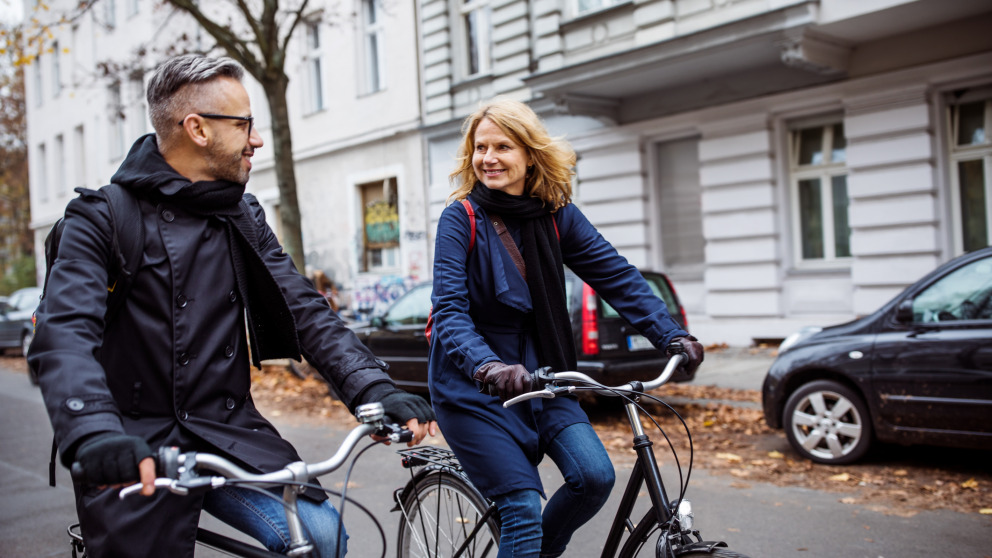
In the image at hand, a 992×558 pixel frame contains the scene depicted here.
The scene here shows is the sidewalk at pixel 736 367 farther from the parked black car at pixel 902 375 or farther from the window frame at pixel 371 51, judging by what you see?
the window frame at pixel 371 51

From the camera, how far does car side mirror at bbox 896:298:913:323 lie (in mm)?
5926

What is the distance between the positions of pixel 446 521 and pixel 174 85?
179 cm

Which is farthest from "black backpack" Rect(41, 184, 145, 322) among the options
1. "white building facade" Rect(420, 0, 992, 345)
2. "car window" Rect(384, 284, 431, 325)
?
"white building facade" Rect(420, 0, 992, 345)

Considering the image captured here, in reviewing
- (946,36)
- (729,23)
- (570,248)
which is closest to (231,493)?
(570,248)

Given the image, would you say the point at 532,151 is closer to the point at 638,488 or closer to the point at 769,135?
the point at 638,488

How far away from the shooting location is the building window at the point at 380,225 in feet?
61.2

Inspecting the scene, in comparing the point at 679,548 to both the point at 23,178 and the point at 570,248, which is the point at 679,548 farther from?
the point at 23,178

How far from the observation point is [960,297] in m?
5.78

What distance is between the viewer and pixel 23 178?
1489 inches

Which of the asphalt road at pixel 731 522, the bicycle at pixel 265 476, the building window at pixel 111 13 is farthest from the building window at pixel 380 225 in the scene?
the bicycle at pixel 265 476

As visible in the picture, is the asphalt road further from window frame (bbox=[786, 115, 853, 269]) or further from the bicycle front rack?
window frame (bbox=[786, 115, 853, 269])

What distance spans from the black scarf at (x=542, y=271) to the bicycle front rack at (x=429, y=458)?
493 millimetres

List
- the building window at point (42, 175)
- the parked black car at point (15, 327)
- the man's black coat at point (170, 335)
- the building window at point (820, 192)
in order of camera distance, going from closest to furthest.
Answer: the man's black coat at point (170, 335), the building window at point (820, 192), the parked black car at point (15, 327), the building window at point (42, 175)

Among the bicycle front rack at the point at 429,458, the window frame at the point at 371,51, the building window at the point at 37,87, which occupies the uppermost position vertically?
the building window at the point at 37,87
